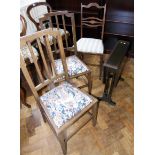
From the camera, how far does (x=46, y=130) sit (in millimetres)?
1584

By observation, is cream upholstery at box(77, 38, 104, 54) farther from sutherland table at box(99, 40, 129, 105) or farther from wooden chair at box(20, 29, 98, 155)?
wooden chair at box(20, 29, 98, 155)

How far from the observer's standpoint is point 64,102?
4.15 feet

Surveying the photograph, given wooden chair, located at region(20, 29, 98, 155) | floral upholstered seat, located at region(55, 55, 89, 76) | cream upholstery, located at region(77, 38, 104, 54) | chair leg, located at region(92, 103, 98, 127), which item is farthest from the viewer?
cream upholstery, located at region(77, 38, 104, 54)

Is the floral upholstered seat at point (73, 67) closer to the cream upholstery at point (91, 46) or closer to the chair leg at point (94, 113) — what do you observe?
the cream upholstery at point (91, 46)

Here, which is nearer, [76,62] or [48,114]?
[48,114]

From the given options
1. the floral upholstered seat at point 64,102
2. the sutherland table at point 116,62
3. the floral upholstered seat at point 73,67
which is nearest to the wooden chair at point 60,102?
the floral upholstered seat at point 64,102

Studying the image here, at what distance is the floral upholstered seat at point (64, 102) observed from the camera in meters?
1.19

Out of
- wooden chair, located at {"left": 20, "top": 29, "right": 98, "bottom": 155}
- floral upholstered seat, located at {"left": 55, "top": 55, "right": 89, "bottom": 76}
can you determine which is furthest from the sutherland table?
wooden chair, located at {"left": 20, "top": 29, "right": 98, "bottom": 155}

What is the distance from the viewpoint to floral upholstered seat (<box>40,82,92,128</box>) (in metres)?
1.19

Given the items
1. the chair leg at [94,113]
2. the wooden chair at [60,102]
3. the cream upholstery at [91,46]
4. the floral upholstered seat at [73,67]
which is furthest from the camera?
the cream upholstery at [91,46]
